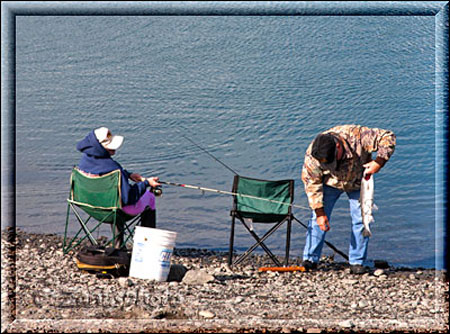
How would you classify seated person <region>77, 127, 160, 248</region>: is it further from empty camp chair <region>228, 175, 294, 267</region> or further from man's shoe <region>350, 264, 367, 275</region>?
man's shoe <region>350, 264, 367, 275</region>

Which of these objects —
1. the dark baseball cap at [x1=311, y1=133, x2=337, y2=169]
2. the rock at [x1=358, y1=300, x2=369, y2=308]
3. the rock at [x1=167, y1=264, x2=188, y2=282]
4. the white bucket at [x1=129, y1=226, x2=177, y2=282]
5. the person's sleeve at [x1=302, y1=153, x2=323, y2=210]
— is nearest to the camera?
the rock at [x1=358, y1=300, x2=369, y2=308]

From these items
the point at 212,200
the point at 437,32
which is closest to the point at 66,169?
the point at 212,200

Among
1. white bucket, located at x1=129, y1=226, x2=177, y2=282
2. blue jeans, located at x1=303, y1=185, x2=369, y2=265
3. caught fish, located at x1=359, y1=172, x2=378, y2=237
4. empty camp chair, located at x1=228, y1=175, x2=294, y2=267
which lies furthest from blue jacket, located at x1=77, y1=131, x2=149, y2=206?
caught fish, located at x1=359, y1=172, x2=378, y2=237

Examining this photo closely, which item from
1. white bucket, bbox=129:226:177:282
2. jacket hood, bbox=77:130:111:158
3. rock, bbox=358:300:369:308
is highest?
jacket hood, bbox=77:130:111:158

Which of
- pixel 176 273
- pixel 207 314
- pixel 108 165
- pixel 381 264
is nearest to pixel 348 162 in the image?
pixel 381 264

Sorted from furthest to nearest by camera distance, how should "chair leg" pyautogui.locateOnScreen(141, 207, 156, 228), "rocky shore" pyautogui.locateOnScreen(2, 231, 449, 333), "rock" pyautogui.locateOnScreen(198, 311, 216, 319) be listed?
"chair leg" pyautogui.locateOnScreen(141, 207, 156, 228) → "rock" pyautogui.locateOnScreen(198, 311, 216, 319) → "rocky shore" pyautogui.locateOnScreen(2, 231, 449, 333)

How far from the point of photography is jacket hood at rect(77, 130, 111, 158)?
16.0ft

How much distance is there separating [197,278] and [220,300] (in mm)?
499

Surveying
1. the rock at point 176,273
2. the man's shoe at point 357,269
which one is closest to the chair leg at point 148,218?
the rock at point 176,273

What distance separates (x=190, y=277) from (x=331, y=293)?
0.87 metres

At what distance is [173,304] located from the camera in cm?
377

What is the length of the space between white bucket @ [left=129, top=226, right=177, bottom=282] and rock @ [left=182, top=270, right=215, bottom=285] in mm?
149

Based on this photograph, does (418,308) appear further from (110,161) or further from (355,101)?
(355,101)

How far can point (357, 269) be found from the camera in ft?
16.6
